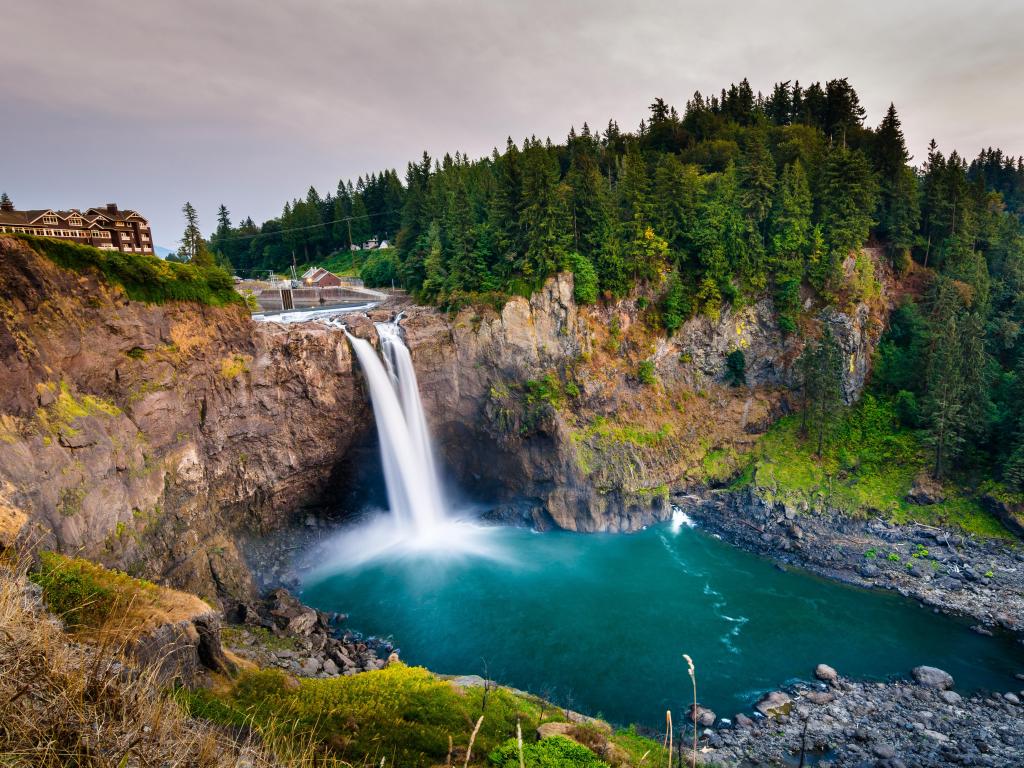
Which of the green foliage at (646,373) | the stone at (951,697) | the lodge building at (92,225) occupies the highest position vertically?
the lodge building at (92,225)

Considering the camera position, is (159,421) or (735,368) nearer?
(159,421)

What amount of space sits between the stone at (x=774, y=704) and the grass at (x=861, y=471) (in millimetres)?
16301

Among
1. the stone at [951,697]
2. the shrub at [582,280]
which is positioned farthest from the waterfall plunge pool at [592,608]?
the shrub at [582,280]

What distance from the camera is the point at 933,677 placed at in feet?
69.5

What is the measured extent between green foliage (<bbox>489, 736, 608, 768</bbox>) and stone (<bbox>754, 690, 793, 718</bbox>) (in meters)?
10.5

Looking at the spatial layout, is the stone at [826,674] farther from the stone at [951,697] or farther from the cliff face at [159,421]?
the cliff face at [159,421]

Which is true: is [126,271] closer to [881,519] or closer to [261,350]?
[261,350]

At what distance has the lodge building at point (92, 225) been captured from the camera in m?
34.8

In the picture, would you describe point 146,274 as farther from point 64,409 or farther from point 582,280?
point 582,280

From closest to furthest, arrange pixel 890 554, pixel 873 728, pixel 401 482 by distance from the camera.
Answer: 1. pixel 873 728
2. pixel 890 554
3. pixel 401 482

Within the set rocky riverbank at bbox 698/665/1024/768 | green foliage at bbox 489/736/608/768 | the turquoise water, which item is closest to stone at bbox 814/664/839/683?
rocky riverbank at bbox 698/665/1024/768

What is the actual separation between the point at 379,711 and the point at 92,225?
126ft

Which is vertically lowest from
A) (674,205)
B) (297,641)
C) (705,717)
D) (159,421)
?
(705,717)

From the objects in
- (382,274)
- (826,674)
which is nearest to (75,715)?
(826,674)
